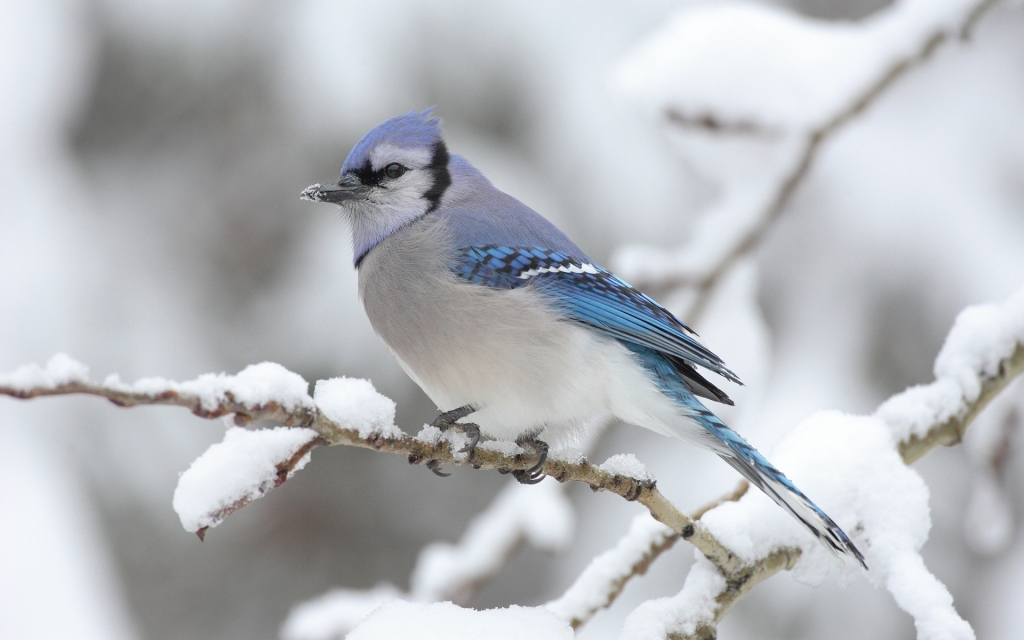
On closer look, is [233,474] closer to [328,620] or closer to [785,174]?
[328,620]

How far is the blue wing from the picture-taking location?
6.20 feet

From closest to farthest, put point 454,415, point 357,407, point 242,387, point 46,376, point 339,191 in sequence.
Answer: point 46,376 < point 242,387 < point 357,407 < point 454,415 < point 339,191

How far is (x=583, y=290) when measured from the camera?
1.99 metres

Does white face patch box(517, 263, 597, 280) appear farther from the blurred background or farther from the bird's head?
the blurred background

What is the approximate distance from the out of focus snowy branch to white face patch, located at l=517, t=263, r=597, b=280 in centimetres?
53

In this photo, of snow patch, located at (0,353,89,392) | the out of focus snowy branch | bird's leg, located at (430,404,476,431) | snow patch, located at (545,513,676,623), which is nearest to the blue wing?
bird's leg, located at (430,404,476,431)

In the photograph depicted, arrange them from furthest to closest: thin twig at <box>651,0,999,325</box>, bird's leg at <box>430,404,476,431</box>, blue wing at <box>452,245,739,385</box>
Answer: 1. thin twig at <box>651,0,999,325</box>
2. blue wing at <box>452,245,739,385</box>
3. bird's leg at <box>430,404,476,431</box>

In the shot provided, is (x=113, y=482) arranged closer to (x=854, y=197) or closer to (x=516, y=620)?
(x=516, y=620)

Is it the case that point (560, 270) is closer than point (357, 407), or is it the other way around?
point (357, 407)

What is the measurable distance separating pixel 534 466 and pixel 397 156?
1.00 metres

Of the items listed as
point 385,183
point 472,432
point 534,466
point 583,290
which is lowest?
point 534,466

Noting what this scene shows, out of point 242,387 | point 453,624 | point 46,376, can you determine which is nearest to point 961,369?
point 453,624

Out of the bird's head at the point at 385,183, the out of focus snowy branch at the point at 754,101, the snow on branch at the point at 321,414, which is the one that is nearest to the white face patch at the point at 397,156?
the bird's head at the point at 385,183

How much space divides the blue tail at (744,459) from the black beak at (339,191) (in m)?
0.78
